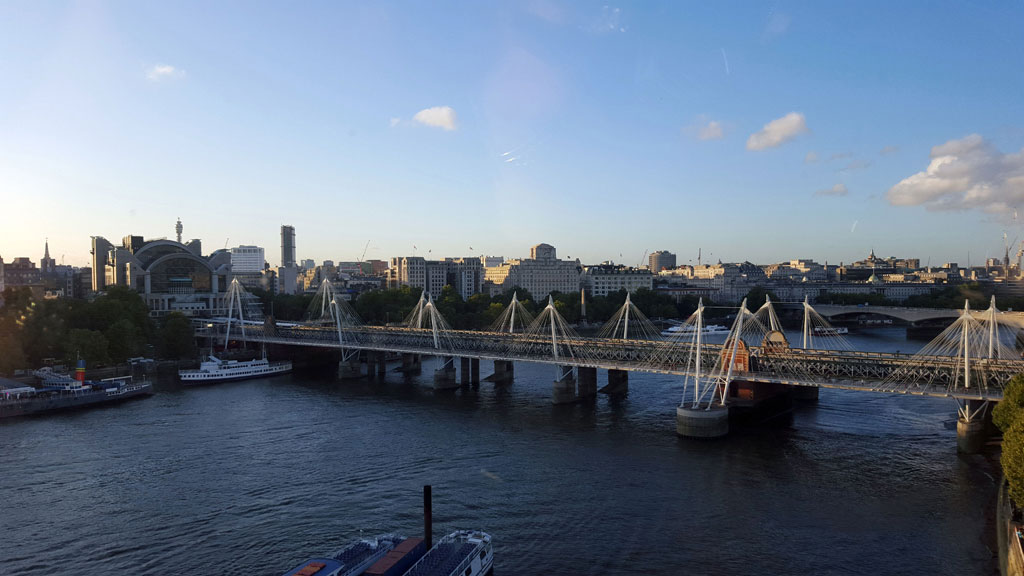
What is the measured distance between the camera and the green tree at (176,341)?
55312mm

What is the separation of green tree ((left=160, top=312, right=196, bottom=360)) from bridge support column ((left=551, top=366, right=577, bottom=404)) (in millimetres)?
32556

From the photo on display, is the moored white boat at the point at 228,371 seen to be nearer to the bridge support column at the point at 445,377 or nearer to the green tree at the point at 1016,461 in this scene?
the bridge support column at the point at 445,377

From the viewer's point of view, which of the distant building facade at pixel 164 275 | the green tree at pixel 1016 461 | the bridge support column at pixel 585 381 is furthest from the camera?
the distant building facade at pixel 164 275

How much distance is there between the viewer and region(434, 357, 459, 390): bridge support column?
143 feet

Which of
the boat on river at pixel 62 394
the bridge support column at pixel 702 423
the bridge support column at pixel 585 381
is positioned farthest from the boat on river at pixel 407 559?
the boat on river at pixel 62 394

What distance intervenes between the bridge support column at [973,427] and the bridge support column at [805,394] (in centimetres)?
1073

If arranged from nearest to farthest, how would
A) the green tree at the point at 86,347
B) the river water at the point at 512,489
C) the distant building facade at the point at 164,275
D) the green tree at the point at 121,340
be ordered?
the river water at the point at 512,489 < the green tree at the point at 86,347 < the green tree at the point at 121,340 < the distant building facade at the point at 164,275

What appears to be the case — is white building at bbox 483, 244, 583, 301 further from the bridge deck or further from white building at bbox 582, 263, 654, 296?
the bridge deck

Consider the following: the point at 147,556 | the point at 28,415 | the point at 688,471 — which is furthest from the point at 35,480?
the point at 688,471

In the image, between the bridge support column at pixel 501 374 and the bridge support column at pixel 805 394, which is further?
the bridge support column at pixel 501 374

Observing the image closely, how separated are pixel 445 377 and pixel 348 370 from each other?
31.8 feet

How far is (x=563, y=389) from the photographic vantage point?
3794 centimetres

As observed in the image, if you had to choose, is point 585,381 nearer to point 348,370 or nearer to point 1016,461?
point 348,370

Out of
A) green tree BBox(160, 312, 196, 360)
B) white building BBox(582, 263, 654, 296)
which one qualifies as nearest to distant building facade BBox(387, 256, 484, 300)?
white building BBox(582, 263, 654, 296)
